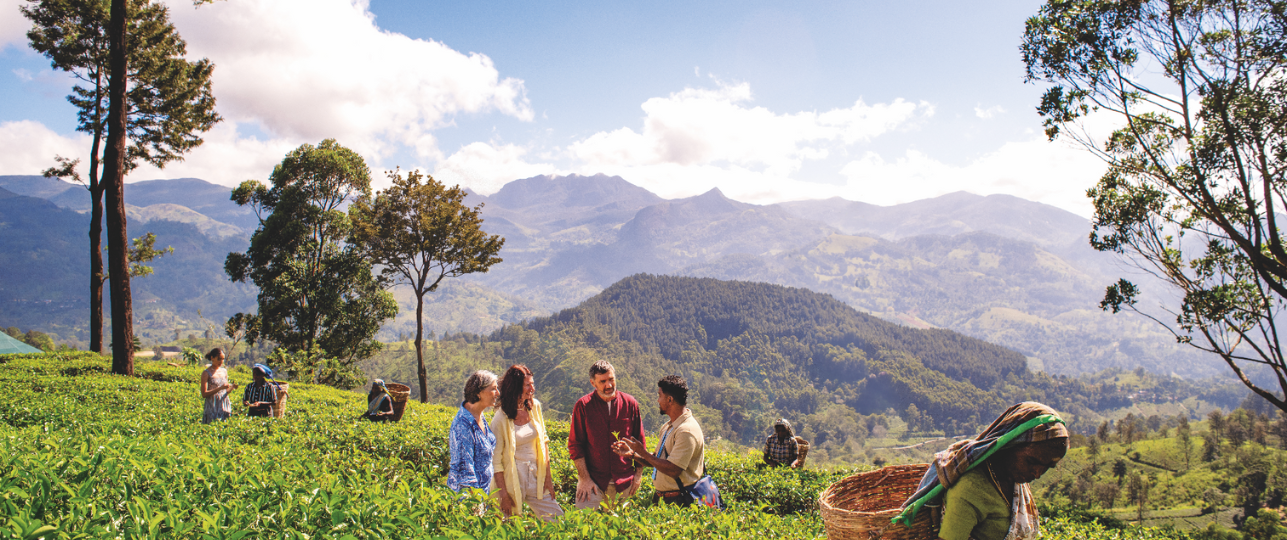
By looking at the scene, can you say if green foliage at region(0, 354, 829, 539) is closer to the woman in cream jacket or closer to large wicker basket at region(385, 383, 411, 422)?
the woman in cream jacket

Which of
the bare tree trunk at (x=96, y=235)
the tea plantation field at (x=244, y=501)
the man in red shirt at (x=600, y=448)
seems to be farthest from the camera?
the bare tree trunk at (x=96, y=235)

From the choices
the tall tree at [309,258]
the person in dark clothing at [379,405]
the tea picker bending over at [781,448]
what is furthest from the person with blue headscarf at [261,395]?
the tall tree at [309,258]

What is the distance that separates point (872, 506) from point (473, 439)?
10.7ft

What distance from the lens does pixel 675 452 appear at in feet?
16.2

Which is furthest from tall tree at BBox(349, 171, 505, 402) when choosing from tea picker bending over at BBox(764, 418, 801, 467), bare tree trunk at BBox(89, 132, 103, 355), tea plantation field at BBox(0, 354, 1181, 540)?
tea plantation field at BBox(0, 354, 1181, 540)

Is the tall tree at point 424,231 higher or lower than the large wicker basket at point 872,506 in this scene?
higher

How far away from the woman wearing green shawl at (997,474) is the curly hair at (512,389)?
311 centimetres

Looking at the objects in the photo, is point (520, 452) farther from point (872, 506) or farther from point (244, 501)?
point (872, 506)

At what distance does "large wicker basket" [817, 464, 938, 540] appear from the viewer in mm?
3240

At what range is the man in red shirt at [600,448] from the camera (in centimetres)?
552

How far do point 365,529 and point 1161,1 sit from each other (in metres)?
12.8

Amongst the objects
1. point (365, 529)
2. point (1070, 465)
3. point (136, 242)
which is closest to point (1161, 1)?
point (365, 529)

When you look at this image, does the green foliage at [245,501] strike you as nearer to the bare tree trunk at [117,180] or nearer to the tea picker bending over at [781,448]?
the tea picker bending over at [781,448]

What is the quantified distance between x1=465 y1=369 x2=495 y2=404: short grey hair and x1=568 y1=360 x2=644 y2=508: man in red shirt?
43.8 inches
